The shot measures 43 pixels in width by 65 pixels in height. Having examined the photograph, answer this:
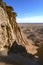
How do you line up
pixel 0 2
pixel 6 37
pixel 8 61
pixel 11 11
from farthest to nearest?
1. pixel 11 11
2. pixel 0 2
3. pixel 6 37
4. pixel 8 61

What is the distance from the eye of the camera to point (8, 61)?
1056 centimetres

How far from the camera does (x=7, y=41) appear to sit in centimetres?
2166

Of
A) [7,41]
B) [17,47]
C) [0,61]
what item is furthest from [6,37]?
[0,61]

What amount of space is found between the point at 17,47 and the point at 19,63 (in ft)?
22.9

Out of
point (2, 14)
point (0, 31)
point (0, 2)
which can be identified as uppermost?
point (0, 2)

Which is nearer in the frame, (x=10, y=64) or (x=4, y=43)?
(x=10, y=64)

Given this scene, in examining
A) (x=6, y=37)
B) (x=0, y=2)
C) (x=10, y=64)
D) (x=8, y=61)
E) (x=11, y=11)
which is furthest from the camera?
(x=11, y=11)

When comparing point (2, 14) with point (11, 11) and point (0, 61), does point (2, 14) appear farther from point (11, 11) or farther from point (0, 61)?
point (0, 61)

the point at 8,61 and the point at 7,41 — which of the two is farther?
the point at 7,41

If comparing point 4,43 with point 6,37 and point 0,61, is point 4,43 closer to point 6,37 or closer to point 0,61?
point 6,37

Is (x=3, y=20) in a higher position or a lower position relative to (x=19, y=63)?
higher

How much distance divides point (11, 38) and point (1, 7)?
463 centimetres

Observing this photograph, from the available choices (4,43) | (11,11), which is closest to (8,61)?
(4,43)

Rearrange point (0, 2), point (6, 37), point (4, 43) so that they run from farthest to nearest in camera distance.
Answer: point (0, 2), point (6, 37), point (4, 43)
